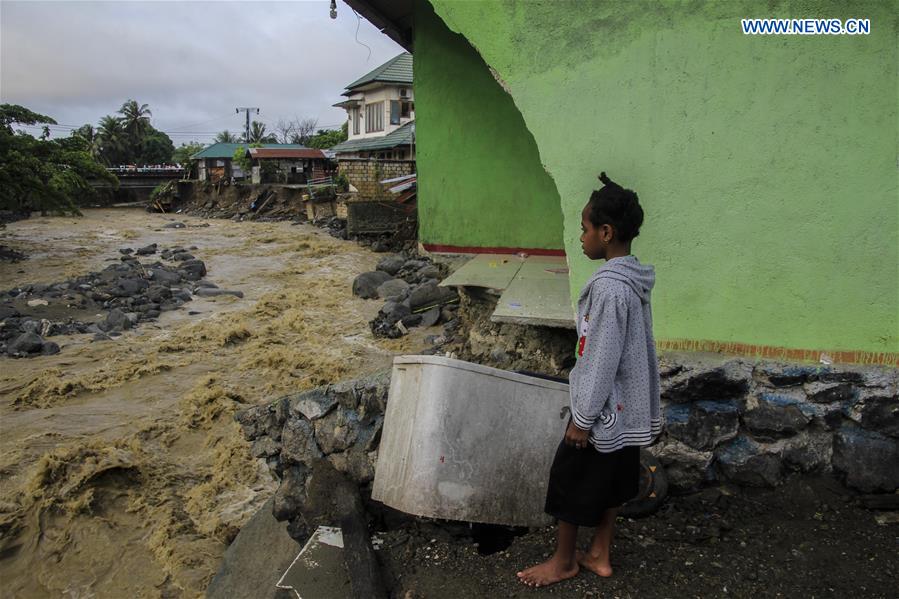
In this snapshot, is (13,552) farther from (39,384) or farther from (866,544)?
(866,544)

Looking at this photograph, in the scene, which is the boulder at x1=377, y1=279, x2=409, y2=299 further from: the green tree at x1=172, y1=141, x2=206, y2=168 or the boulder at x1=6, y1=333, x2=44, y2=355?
the green tree at x1=172, y1=141, x2=206, y2=168

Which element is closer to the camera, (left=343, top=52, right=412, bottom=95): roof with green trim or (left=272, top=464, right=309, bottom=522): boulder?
(left=272, top=464, right=309, bottom=522): boulder

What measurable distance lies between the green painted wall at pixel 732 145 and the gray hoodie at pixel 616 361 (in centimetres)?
103

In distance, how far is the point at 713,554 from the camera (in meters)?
2.72

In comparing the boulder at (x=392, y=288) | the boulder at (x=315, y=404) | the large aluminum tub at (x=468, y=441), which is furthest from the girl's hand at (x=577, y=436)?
the boulder at (x=392, y=288)

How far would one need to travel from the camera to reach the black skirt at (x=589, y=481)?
2.32 metres

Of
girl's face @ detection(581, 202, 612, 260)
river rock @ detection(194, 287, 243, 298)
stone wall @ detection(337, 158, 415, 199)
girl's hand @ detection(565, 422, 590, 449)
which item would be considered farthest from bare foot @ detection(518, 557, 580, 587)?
stone wall @ detection(337, 158, 415, 199)

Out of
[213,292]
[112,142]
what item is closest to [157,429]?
[213,292]

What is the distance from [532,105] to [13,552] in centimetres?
468

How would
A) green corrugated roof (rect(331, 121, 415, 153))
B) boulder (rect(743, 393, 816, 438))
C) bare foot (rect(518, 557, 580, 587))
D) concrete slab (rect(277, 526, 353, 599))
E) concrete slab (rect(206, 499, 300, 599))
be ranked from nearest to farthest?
bare foot (rect(518, 557, 580, 587)) < concrete slab (rect(277, 526, 353, 599)) < boulder (rect(743, 393, 816, 438)) < concrete slab (rect(206, 499, 300, 599)) < green corrugated roof (rect(331, 121, 415, 153))

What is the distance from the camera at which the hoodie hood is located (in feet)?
7.15

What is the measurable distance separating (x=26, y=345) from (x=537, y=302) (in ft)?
26.0

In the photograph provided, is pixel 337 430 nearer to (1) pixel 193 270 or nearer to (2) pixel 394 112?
(1) pixel 193 270

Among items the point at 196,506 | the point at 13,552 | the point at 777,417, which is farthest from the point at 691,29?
the point at 13,552
